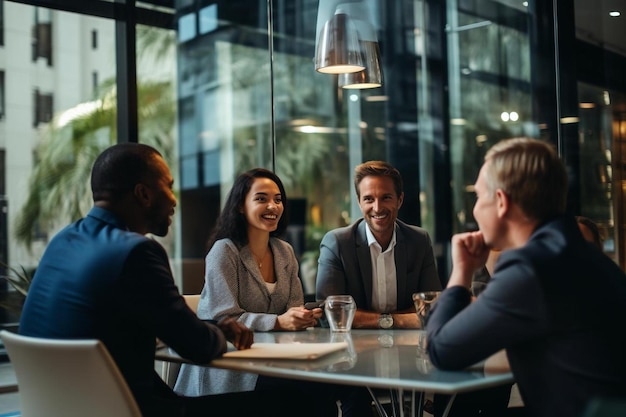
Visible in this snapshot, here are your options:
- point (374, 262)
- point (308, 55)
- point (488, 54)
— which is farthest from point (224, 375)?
point (308, 55)

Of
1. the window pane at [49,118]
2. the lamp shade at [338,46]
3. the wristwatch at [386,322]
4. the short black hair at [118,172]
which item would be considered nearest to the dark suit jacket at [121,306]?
the short black hair at [118,172]

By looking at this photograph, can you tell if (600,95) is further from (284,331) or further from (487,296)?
(487,296)

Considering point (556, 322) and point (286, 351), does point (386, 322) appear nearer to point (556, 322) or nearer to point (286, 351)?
point (286, 351)

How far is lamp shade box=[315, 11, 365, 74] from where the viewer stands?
3562mm

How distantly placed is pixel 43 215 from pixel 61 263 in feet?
12.6

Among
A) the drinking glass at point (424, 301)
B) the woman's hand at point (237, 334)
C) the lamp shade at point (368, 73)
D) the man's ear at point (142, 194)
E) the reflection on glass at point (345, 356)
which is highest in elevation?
the lamp shade at point (368, 73)

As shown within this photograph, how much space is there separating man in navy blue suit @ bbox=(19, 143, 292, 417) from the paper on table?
0.27 feet

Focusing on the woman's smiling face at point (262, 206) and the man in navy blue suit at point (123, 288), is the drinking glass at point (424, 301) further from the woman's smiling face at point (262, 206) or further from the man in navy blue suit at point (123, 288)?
the woman's smiling face at point (262, 206)

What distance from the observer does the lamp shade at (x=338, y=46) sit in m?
3.56

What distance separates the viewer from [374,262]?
363 centimetres

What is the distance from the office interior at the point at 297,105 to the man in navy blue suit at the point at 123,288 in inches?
94.8

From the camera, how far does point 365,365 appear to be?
2250 millimetres

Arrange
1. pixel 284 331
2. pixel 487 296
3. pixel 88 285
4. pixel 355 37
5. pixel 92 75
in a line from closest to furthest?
pixel 487 296 → pixel 88 285 → pixel 284 331 → pixel 355 37 → pixel 92 75

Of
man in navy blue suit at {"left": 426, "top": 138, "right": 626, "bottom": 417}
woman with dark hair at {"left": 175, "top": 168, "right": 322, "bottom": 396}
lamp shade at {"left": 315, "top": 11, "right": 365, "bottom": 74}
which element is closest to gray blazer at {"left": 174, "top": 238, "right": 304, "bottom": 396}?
woman with dark hair at {"left": 175, "top": 168, "right": 322, "bottom": 396}
